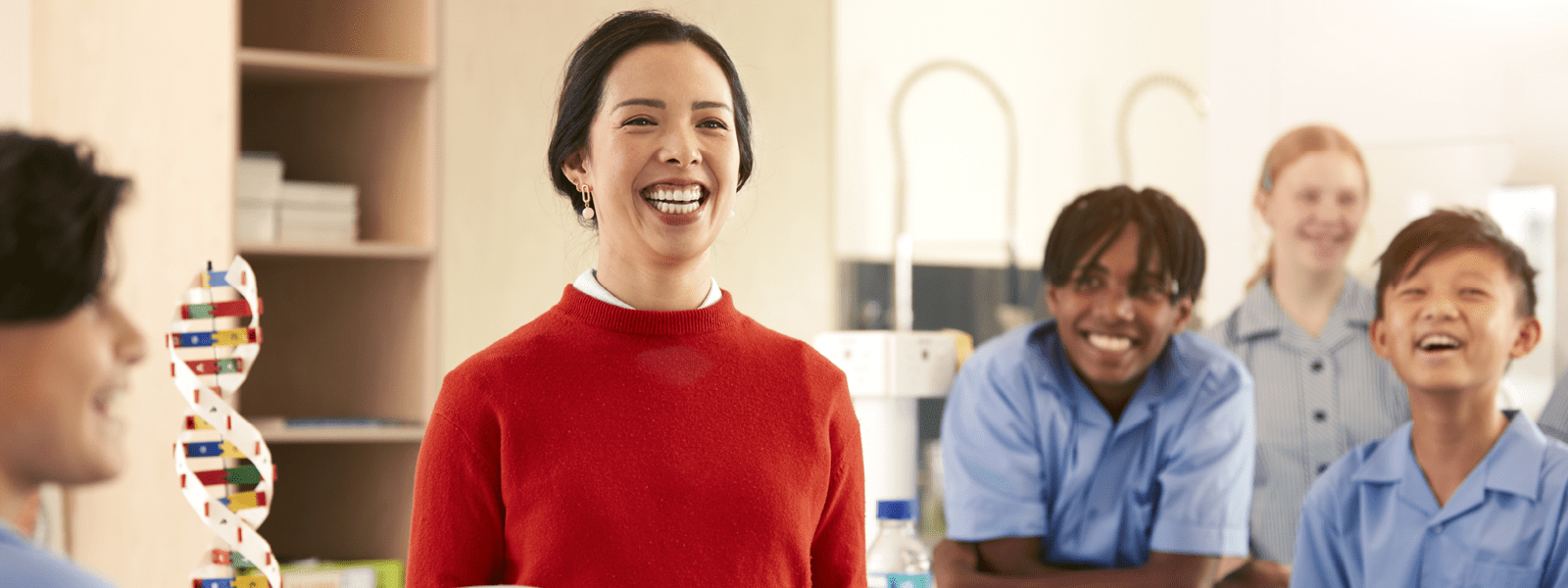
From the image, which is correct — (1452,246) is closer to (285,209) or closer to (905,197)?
(905,197)

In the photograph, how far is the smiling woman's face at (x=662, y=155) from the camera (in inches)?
39.1

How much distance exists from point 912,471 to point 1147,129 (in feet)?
3.62

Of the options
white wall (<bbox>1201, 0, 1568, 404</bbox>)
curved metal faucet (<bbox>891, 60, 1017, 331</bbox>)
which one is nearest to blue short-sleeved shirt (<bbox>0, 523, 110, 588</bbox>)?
white wall (<bbox>1201, 0, 1568, 404</bbox>)

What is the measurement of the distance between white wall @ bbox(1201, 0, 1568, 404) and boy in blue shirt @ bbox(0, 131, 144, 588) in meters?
1.55

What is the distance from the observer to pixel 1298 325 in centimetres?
198

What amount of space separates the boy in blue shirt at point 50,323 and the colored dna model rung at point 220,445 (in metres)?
0.47

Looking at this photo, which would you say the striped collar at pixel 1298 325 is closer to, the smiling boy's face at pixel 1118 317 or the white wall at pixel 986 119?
the smiling boy's face at pixel 1118 317

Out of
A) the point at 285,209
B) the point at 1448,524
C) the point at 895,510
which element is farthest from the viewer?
the point at 285,209

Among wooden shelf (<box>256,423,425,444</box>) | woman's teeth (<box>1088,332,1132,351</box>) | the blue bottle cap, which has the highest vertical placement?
woman's teeth (<box>1088,332,1132,351</box>)

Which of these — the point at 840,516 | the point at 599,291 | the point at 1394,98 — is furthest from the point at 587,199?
the point at 1394,98

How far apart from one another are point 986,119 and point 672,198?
2037 mm

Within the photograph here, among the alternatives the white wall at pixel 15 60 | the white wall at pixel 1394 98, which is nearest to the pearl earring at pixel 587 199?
the white wall at pixel 1394 98

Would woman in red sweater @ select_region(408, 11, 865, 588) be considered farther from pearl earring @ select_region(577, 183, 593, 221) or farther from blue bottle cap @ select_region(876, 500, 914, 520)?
blue bottle cap @ select_region(876, 500, 914, 520)

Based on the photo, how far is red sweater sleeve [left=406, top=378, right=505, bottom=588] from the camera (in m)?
0.93
